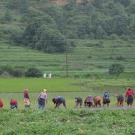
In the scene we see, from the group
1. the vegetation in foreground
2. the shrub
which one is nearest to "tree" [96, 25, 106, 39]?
the shrub

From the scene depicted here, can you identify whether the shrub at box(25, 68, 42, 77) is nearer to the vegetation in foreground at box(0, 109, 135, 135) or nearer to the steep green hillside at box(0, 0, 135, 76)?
the steep green hillside at box(0, 0, 135, 76)

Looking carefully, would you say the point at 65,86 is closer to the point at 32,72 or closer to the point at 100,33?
the point at 32,72

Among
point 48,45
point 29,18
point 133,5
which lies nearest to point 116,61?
point 48,45

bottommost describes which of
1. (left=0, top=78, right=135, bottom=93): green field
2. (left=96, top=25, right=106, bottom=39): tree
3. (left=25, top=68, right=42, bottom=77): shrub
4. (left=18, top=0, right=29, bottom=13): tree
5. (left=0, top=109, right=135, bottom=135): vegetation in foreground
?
(left=25, top=68, right=42, bottom=77): shrub

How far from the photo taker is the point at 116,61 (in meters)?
94.3

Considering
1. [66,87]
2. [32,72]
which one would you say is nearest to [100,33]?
[32,72]

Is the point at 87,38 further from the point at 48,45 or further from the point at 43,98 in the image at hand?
the point at 43,98

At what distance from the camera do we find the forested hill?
105 m

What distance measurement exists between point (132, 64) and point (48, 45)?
625 inches

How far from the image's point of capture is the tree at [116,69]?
3302 inches

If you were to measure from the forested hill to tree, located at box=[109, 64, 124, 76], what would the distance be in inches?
702

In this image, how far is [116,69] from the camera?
84062mm

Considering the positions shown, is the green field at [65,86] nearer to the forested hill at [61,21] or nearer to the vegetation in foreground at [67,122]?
the vegetation in foreground at [67,122]

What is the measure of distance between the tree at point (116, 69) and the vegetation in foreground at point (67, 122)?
55281mm
